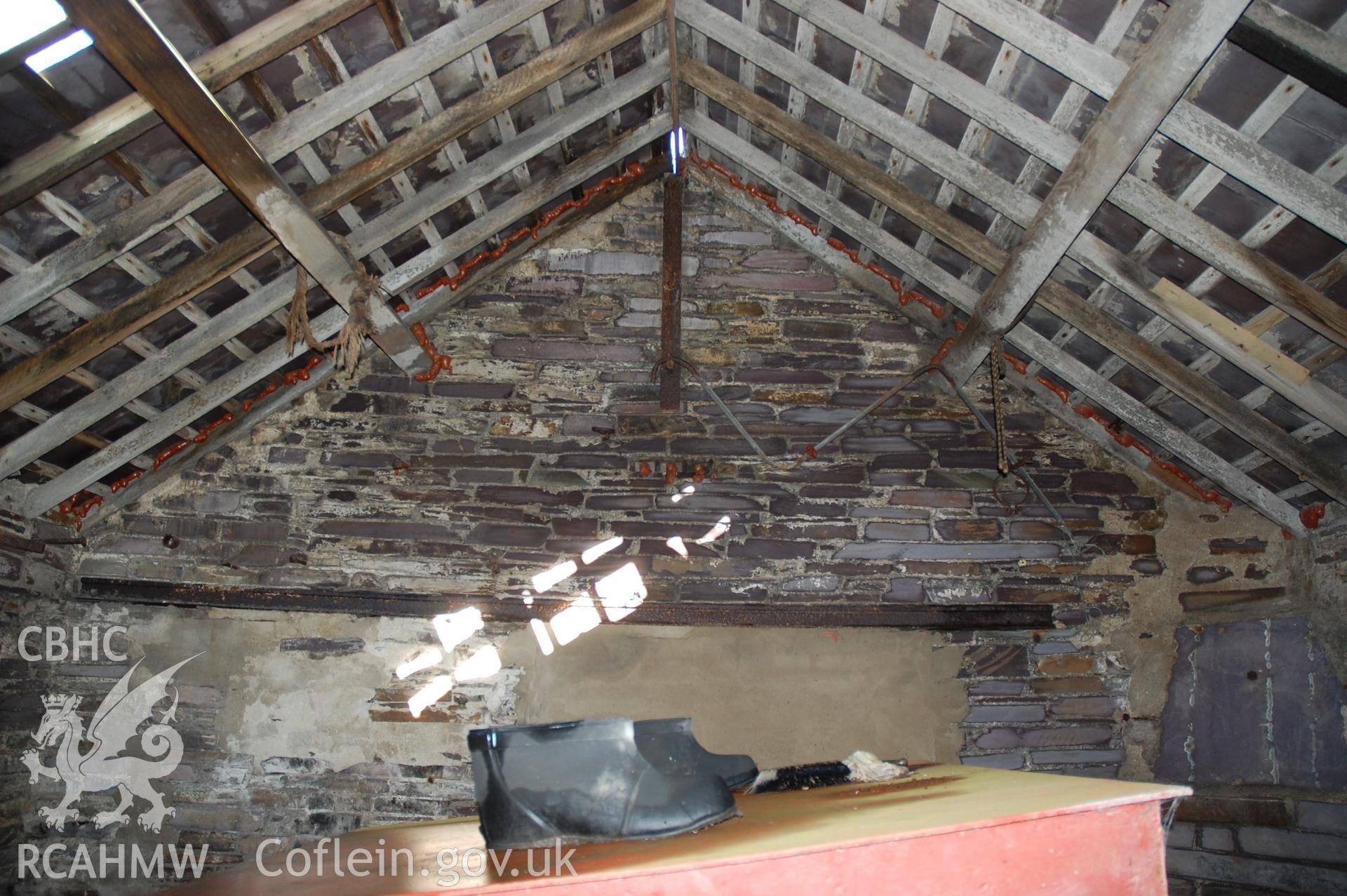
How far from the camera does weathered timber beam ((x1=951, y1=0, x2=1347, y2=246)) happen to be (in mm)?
2477

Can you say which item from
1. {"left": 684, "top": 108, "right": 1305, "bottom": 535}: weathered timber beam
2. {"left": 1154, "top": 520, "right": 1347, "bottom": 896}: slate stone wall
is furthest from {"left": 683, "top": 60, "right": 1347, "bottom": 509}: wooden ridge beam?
{"left": 1154, "top": 520, "right": 1347, "bottom": 896}: slate stone wall

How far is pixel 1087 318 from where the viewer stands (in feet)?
11.5

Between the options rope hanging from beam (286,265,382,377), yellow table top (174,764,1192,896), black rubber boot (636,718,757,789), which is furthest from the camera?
rope hanging from beam (286,265,382,377)

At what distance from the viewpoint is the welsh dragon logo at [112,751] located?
3.60 m

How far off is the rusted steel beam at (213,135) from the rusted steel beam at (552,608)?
1.20 meters

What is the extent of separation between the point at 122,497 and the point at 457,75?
7.67 feet

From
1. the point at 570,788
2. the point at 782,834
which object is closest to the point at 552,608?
the point at 570,788

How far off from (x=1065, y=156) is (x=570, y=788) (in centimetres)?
242

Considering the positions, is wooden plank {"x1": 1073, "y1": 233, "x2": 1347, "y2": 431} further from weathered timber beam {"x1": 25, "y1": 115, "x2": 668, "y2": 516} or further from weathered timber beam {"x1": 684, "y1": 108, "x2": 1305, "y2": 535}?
weathered timber beam {"x1": 25, "y1": 115, "x2": 668, "y2": 516}

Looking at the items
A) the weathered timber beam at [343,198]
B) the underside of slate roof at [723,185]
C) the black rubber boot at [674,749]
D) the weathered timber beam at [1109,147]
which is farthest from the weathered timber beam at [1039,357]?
the black rubber boot at [674,749]

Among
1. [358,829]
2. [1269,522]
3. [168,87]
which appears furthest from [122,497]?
[1269,522]

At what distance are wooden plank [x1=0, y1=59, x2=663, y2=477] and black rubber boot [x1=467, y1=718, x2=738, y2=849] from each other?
84.6 inches

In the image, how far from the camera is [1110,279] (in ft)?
10.5

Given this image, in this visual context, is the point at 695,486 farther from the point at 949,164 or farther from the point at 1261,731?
the point at 1261,731
